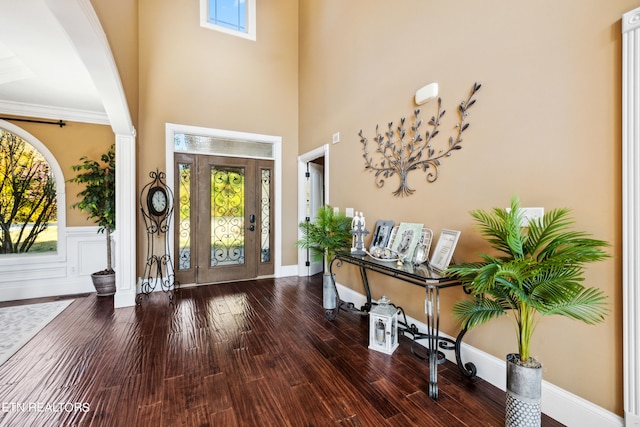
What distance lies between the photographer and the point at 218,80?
464 centimetres

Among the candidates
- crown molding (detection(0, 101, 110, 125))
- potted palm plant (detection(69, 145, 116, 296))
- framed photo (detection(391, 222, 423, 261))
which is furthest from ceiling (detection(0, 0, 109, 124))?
framed photo (detection(391, 222, 423, 261))

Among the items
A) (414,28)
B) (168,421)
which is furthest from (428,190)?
(168,421)

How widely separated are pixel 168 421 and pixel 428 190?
261 centimetres

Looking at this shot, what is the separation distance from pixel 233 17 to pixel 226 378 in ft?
18.7

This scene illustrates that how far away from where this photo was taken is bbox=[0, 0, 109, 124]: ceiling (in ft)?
7.02

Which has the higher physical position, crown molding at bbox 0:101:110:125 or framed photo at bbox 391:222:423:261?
crown molding at bbox 0:101:110:125

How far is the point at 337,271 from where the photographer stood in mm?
4062

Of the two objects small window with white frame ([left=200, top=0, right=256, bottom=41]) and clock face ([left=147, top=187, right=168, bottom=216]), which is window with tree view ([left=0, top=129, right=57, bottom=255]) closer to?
clock face ([left=147, top=187, right=168, bottom=216])

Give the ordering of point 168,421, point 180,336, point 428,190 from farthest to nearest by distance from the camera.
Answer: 1. point 180,336
2. point 428,190
3. point 168,421

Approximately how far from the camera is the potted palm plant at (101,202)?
3895mm

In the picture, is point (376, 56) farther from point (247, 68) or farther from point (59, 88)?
point (59, 88)

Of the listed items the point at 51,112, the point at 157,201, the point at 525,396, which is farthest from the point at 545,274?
the point at 51,112

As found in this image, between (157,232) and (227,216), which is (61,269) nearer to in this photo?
(157,232)

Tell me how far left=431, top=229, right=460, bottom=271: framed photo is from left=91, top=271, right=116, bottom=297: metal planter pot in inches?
178
